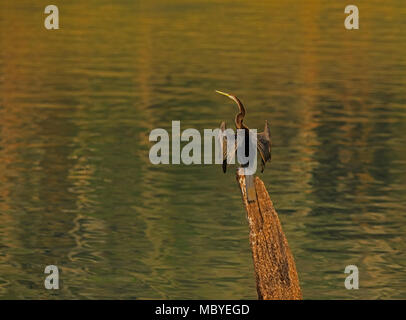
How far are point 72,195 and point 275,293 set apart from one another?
16425mm

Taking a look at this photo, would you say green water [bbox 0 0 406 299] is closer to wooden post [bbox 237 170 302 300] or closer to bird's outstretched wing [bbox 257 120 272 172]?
bird's outstretched wing [bbox 257 120 272 172]

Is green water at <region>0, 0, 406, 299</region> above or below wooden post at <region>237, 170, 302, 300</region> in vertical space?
above

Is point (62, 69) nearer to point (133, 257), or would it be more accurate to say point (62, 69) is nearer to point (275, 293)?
point (133, 257)

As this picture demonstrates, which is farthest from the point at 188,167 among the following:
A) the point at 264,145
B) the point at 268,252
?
the point at 268,252

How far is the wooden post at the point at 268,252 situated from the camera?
15781mm

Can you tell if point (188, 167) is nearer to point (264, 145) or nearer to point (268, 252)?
point (264, 145)

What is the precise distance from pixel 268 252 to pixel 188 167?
20.0 meters

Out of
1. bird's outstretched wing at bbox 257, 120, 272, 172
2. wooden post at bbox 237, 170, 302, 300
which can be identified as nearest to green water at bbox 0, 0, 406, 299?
bird's outstretched wing at bbox 257, 120, 272, 172

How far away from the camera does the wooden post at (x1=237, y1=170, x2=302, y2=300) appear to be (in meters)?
15.8

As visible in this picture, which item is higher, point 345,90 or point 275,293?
point 345,90

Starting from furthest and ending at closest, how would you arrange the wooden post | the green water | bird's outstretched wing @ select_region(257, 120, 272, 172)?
the green water
bird's outstretched wing @ select_region(257, 120, 272, 172)
the wooden post

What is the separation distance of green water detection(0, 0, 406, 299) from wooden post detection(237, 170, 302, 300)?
24.0 feet
